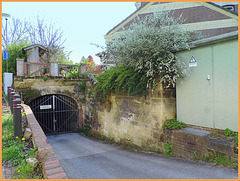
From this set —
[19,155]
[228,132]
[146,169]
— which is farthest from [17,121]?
[228,132]

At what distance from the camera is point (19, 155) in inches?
128

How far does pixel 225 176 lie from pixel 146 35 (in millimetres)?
4054

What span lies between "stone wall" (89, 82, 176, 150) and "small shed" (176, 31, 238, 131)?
442 mm

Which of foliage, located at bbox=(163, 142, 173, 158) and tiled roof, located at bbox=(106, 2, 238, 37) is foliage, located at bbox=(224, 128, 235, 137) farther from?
tiled roof, located at bbox=(106, 2, 238, 37)

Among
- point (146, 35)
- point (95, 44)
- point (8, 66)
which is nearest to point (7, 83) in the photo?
point (8, 66)

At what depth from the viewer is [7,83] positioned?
11.9 meters

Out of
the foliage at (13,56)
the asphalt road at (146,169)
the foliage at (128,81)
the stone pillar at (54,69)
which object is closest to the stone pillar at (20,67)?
the stone pillar at (54,69)

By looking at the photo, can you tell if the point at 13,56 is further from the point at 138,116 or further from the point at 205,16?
the point at 205,16

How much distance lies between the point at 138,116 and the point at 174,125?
5.10 feet

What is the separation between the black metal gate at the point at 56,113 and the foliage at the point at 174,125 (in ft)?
28.0

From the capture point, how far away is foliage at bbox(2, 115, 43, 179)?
2697 mm

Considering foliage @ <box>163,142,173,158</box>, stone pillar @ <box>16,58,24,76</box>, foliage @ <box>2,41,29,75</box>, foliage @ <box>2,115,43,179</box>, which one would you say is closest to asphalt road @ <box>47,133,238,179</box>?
foliage @ <box>163,142,173,158</box>

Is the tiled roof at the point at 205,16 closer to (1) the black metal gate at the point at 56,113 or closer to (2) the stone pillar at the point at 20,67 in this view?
(1) the black metal gate at the point at 56,113

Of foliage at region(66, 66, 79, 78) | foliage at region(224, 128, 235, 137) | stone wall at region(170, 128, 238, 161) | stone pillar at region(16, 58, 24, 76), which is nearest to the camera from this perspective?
stone wall at region(170, 128, 238, 161)
